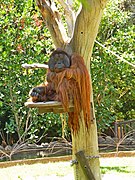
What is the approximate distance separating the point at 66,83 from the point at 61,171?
1895 millimetres

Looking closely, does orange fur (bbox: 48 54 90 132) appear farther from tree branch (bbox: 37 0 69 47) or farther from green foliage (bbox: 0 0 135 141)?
green foliage (bbox: 0 0 135 141)

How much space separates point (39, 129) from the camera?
5.77 meters

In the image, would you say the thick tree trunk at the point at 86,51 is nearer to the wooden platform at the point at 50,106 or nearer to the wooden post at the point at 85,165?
the wooden post at the point at 85,165

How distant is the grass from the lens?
3.64 m

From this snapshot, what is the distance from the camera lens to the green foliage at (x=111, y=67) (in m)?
5.60

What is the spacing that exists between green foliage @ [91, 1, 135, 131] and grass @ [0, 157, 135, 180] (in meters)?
1.37

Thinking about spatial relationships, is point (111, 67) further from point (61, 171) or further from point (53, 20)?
point (53, 20)

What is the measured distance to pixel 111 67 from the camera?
5.67m

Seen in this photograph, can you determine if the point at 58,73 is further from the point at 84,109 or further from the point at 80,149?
the point at 80,149

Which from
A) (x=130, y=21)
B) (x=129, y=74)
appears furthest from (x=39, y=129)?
(x=130, y=21)

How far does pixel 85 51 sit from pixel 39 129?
332 cm

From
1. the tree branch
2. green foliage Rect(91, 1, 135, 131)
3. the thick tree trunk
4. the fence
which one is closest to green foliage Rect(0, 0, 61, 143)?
green foliage Rect(91, 1, 135, 131)

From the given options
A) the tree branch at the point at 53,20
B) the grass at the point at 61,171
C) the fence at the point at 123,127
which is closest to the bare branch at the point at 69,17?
the tree branch at the point at 53,20

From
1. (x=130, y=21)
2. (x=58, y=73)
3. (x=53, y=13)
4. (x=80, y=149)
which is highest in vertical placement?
(x=130, y=21)
